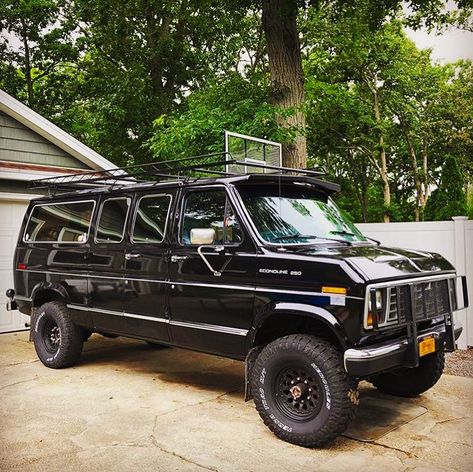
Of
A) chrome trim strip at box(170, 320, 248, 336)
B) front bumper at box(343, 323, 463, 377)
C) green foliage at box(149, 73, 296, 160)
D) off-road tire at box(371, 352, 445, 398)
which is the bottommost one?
off-road tire at box(371, 352, 445, 398)

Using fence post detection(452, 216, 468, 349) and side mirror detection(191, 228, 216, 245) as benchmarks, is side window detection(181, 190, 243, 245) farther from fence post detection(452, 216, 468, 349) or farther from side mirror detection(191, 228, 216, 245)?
fence post detection(452, 216, 468, 349)

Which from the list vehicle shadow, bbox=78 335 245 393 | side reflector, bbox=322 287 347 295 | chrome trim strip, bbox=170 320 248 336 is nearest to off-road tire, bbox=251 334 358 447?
chrome trim strip, bbox=170 320 248 336

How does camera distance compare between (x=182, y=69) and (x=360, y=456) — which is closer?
(x=360, y=456)

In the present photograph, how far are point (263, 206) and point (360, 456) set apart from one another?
2172mm

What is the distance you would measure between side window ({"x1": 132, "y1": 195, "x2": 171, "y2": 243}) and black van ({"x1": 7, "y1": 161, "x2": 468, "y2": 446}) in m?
0.02

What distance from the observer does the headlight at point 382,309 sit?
144 inches

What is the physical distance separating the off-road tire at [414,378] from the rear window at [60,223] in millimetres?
3670

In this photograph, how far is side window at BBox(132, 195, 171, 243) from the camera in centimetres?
528

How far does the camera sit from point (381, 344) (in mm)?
3881

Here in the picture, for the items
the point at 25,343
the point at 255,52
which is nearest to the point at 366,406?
the point at 25,343

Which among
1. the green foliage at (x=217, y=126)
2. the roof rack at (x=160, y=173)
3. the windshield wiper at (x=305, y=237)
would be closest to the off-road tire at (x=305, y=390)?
the windshield wiper at (x=305, y=237)

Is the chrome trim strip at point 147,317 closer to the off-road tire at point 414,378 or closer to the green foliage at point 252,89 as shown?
the off-road tire at point 414,378

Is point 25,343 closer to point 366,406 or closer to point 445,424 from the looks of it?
point 366,406

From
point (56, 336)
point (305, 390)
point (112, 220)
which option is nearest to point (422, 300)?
point (305, 390)
